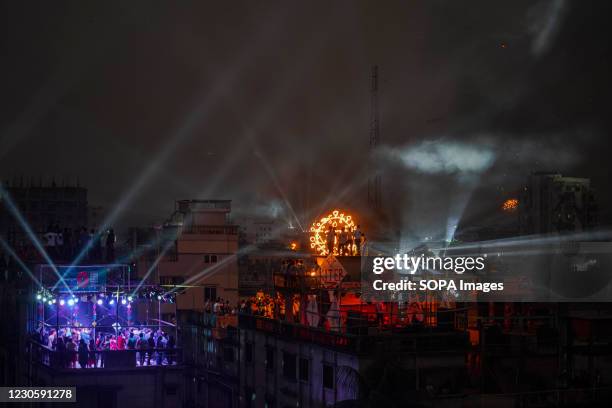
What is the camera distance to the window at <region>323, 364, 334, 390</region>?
83.2 ft

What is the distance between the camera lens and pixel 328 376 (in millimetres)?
25672

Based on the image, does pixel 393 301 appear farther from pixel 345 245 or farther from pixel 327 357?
pixel 345 245

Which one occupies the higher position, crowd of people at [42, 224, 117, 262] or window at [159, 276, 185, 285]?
crowd of people at [42, 224, 117, 262]

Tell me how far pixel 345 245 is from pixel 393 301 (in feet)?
22.0

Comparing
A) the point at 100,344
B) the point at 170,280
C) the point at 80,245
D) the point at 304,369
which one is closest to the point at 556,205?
the point at 170,280

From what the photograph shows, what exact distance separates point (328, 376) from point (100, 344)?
16213 millimetres

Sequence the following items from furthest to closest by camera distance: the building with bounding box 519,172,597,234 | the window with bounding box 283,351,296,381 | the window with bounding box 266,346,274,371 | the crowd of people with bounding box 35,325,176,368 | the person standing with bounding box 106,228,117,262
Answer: the building with bounding box 519,172,597,234 → the person standing with bounding box 106,228,117,262 → the crowd of people with bounding box 35,325,176,368 → the window with bounding box 266,346,274,371 → the window with bounding box 283,351,296,381

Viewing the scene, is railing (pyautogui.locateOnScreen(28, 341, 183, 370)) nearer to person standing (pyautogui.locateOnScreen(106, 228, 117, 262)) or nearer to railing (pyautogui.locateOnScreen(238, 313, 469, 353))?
person standing (pyautogui.locateOnScreen(106, 228, 117, 262))

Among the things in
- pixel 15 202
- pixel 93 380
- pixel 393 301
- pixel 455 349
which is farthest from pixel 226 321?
pixel 15 202

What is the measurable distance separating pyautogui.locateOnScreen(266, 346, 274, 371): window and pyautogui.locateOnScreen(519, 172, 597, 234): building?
57935 millimetres

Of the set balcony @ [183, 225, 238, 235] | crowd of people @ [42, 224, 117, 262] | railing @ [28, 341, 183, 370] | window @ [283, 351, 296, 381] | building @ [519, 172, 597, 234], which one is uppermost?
building @ [519, 172, 597, 234]

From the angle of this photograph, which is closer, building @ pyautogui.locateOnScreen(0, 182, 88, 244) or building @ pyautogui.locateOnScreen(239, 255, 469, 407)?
building @ pyautogui.locateOnScreen(239, 255, 469, 407)

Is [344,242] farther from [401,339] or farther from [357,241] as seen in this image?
[401,339]

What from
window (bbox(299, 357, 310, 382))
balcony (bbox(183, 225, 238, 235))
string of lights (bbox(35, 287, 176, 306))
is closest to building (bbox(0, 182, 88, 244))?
balcony (bbox(183, 225, 238, 235))
